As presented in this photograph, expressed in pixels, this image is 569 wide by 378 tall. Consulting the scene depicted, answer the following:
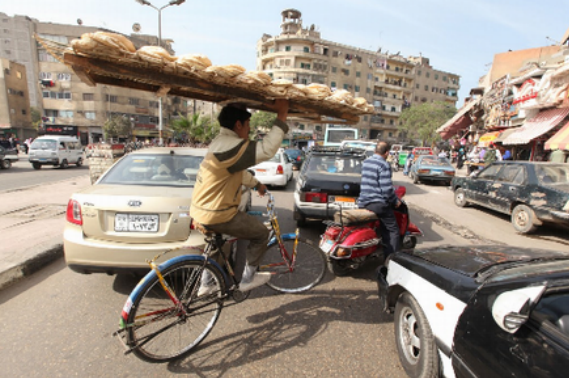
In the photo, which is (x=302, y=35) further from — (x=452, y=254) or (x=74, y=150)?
(x=452, y=254)

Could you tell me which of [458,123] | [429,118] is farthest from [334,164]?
[429,118]

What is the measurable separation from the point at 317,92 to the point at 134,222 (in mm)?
2133

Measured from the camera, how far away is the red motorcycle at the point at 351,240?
12.3 feet

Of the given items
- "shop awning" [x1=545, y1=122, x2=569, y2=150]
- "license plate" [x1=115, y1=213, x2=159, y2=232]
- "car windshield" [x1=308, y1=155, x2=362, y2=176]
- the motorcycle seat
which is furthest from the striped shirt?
"shop awning" [x1=545, y1=122, x2=569, y2=150]

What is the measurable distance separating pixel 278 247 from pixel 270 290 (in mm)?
582

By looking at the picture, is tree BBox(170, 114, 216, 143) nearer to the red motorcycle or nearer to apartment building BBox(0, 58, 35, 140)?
the red motorcycle

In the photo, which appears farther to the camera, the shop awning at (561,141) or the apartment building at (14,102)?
the apartment building at (14,102)

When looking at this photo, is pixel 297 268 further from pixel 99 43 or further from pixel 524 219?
pixel 524 219

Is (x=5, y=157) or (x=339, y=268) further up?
(x=339, y=268)

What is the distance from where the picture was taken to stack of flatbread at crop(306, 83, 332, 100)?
2.63m

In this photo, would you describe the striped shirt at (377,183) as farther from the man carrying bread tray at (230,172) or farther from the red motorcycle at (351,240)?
the man carrying bread tray at (230,172)

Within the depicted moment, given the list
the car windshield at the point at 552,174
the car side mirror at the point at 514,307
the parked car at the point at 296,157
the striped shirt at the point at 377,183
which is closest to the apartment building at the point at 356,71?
the parked car at the point at 296,157

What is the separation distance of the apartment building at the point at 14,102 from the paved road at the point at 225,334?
58057 mm

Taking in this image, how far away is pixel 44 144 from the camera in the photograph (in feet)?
57.2
